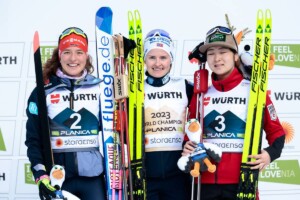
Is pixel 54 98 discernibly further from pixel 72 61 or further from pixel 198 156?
pixel 198 156

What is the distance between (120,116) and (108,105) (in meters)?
0.10

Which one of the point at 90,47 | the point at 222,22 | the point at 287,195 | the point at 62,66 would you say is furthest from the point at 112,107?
the point at 287,195

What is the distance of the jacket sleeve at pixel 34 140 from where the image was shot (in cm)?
263

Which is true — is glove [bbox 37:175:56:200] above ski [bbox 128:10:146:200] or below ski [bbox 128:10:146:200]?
below

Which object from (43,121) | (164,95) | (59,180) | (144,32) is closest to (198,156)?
(164,95)

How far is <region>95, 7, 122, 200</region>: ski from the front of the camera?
2727 millimetres

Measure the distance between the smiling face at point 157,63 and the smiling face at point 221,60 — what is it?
298 mm

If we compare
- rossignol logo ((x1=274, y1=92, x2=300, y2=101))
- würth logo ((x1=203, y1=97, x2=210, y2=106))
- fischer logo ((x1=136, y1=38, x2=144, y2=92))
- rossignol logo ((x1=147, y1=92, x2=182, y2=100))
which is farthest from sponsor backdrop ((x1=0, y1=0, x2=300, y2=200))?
würth logo ((x1=203, y1=97, x2=210, y2=106))

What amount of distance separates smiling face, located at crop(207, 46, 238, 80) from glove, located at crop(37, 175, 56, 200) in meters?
1.15

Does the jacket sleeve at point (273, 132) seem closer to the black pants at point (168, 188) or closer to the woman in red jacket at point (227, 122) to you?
the woman in red jacket at point (227, 122)

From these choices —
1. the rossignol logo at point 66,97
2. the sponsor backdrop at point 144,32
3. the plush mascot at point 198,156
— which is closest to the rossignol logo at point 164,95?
the plush mascot at point 198,156

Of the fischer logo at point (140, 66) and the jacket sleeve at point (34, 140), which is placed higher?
the fischer logo at point (140, 66)

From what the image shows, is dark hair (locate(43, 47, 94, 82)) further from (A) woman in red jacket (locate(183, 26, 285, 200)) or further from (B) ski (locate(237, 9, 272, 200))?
(B) ski (locate(237, 9, 272, 200))

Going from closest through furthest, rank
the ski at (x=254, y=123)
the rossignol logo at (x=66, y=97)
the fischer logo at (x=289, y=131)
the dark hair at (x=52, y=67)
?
the ski at (x=254, y=123)
the rossignol logo at (x=66, y=97)
the dark hair at (x=52, y=67)
the fischer logo at (x=289, y=131)
